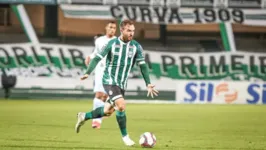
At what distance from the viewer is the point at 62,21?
2842 cm

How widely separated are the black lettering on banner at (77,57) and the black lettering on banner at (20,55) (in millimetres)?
1836

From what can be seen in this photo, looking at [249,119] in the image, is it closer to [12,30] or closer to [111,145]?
[111,145]

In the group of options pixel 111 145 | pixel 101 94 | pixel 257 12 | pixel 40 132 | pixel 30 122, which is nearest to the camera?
pixel 111 145

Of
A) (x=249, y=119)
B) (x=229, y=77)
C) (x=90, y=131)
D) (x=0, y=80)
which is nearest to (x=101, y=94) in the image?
(x=90, y=131)

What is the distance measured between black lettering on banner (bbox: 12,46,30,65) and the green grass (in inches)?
390

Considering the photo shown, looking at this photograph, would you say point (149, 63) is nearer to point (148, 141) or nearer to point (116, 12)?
point (116, 12)

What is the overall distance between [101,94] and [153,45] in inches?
600

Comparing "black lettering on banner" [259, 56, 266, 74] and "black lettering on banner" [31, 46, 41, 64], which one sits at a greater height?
"black lettering on banner" [31, 46, 41, 64]

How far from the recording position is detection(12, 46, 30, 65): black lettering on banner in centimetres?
2742

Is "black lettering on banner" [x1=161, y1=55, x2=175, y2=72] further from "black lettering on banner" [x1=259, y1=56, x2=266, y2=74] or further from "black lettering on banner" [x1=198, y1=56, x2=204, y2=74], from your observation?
"black lettering on banner" [x1=259, y1=56, x2=266, y2=74]

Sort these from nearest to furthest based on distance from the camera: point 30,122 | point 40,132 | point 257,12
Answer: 1. point 40,132
2. point 30,122
3. point 257,12

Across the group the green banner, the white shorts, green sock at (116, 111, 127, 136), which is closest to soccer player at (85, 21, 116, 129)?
the white shorts

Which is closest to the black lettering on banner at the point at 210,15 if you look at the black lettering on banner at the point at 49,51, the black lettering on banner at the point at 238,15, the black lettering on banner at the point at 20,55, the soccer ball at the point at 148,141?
the black lettering on banner at the point at 238,15

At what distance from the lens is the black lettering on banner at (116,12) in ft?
89.5
